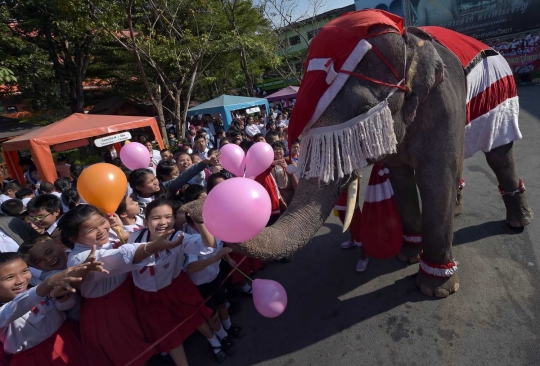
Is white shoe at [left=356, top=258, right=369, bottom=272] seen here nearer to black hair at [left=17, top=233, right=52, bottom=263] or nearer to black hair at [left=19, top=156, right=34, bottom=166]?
black hair at [left=17, top=233, right=52, bottom=263]

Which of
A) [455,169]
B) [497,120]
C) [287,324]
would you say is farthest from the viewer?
[497,120]

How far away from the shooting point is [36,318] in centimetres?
187

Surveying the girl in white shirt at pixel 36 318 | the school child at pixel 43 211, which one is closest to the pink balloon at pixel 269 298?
the girl in white shirt at pixel 36 318

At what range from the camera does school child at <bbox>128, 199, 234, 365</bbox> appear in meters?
2.09

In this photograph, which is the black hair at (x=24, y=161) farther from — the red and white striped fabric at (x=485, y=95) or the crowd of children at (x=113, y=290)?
the red and white striped fabric at (x=485, y=95)

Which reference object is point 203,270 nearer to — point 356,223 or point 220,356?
point 220,356

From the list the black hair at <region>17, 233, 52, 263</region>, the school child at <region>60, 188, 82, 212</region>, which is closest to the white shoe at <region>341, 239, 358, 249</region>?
the black hair at <region>17, 233, 52, 263</region>

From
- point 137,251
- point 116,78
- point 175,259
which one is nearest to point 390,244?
point 175,259

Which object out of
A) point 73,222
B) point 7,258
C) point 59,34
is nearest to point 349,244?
point 73,222

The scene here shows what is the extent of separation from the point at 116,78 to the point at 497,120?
1897cm

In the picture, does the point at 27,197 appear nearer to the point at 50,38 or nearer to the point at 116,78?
the point at 50,38

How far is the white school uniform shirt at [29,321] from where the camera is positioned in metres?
1.65

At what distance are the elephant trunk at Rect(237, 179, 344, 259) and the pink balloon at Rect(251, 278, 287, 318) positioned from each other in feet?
1.28

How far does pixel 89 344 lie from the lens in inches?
80.0
